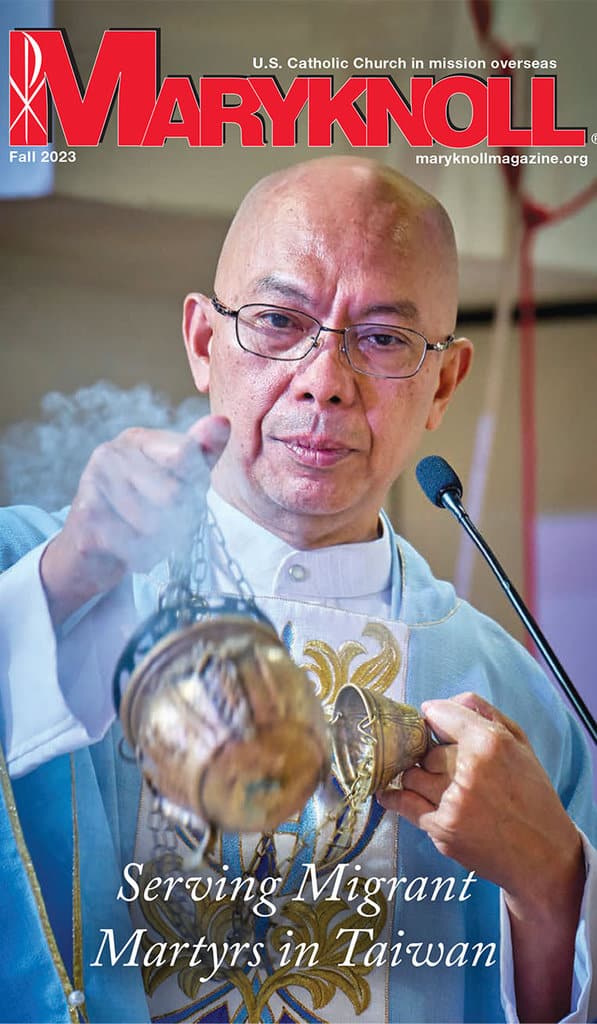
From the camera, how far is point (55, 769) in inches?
88.4

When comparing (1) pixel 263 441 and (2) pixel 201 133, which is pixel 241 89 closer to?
(2) pixel 201 133

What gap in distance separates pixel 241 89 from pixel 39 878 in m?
1.76

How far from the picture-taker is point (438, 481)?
2.41 meters

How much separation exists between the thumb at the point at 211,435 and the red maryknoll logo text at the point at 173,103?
79cm

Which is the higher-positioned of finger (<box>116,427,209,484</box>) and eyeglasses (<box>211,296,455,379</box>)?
eyeglasses (<box>211,296,455,379</box>)

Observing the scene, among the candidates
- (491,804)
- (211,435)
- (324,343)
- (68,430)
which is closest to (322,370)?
(324,343)

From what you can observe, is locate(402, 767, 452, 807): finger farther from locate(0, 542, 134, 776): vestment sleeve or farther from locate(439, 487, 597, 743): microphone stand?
locate(0, 542, 134, 776): vestment sleeve

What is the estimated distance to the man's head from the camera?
2.37 meters

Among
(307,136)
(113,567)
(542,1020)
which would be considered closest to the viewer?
(113,567)

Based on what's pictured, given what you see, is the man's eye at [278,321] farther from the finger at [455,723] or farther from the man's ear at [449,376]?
the finger at [455,723]

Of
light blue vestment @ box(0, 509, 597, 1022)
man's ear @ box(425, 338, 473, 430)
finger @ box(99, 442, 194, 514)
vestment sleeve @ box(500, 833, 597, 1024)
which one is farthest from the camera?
man's ear @ box(425, 338, 473, 430)

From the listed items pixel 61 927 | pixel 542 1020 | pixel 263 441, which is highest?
pixel 263 441

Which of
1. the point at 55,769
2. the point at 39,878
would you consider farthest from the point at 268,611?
the point at 39,878

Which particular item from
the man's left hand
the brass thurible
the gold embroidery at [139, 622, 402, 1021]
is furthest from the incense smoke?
the man's left hand
